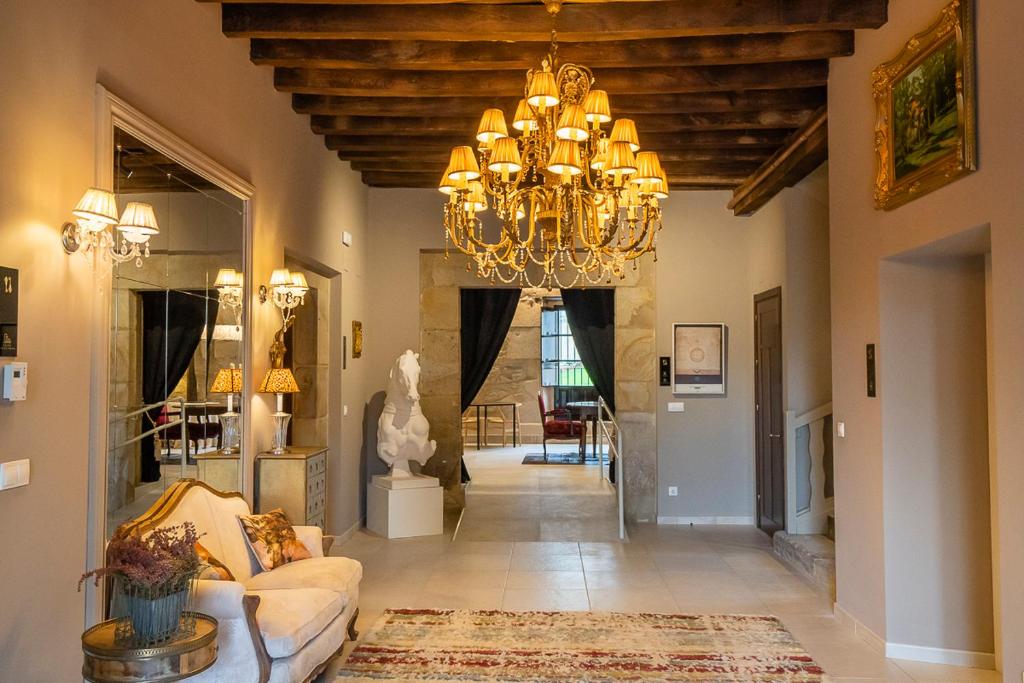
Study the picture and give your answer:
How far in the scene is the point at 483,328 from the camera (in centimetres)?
928

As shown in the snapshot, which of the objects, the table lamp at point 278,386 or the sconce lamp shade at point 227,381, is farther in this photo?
the table lamp at point 278,386

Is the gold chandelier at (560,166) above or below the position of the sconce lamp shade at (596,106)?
below

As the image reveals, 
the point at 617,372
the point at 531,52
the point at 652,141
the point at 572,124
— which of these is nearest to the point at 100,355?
the point at 572,124

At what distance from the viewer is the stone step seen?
5461mm

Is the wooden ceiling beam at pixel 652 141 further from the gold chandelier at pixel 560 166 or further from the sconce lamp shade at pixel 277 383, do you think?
the sconce lamp shade at pixel 277 383

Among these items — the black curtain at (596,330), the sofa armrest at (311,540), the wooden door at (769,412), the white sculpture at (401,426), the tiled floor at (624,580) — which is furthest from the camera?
the black curtain at (596,330)

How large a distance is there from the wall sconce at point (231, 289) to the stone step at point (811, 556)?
4290 millimetres

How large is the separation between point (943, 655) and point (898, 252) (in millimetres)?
2149

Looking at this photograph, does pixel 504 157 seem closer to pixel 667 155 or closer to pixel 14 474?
pixel 14 474

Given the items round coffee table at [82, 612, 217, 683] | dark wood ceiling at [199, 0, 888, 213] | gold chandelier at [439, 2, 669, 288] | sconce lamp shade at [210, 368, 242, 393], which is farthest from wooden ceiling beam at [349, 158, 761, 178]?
round coffee table at [82, 612, 217, 683]

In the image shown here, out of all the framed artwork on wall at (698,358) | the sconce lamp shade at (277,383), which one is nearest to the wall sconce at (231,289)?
the sconce lamp shade at (277,383)

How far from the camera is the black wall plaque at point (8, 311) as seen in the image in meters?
2.54

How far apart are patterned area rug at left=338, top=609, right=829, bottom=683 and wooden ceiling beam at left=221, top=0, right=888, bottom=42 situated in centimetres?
338

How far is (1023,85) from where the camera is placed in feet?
9.95
